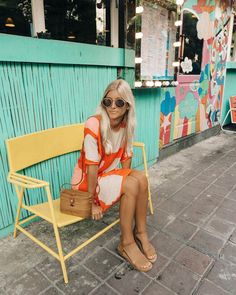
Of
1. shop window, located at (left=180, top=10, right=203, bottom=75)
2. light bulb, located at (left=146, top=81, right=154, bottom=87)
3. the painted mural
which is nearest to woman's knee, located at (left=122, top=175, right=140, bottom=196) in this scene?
light bulb, located at (left=146, top=81, right=154, bottom=87)

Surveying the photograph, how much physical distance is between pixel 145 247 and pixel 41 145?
4.11 feet

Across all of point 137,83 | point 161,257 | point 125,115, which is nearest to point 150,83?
point 137,83

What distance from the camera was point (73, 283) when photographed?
5.95 feet

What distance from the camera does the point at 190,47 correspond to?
178 inches

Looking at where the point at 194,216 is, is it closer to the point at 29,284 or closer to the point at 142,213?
the point at 142,213

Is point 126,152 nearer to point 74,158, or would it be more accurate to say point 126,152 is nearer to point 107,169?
point 107,169

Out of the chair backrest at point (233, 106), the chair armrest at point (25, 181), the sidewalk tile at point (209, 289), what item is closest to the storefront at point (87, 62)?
the chair armrest at point (25, 181)

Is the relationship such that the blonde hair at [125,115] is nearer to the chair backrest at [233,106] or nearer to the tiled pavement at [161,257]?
the tiled pavement at [161,257]

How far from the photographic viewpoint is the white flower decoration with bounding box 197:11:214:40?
181 inches

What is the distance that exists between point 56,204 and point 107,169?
52 cm

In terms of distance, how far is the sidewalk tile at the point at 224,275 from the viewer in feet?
5.95

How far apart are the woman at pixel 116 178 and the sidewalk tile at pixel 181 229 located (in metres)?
0.41

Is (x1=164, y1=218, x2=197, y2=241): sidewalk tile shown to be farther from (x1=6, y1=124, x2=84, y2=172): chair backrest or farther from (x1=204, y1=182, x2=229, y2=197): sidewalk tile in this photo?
(x1=6, y1=124, x2=84, y2=172): chair backrest

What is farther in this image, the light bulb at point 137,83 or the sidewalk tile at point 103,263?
the light bulb at point 137,83
